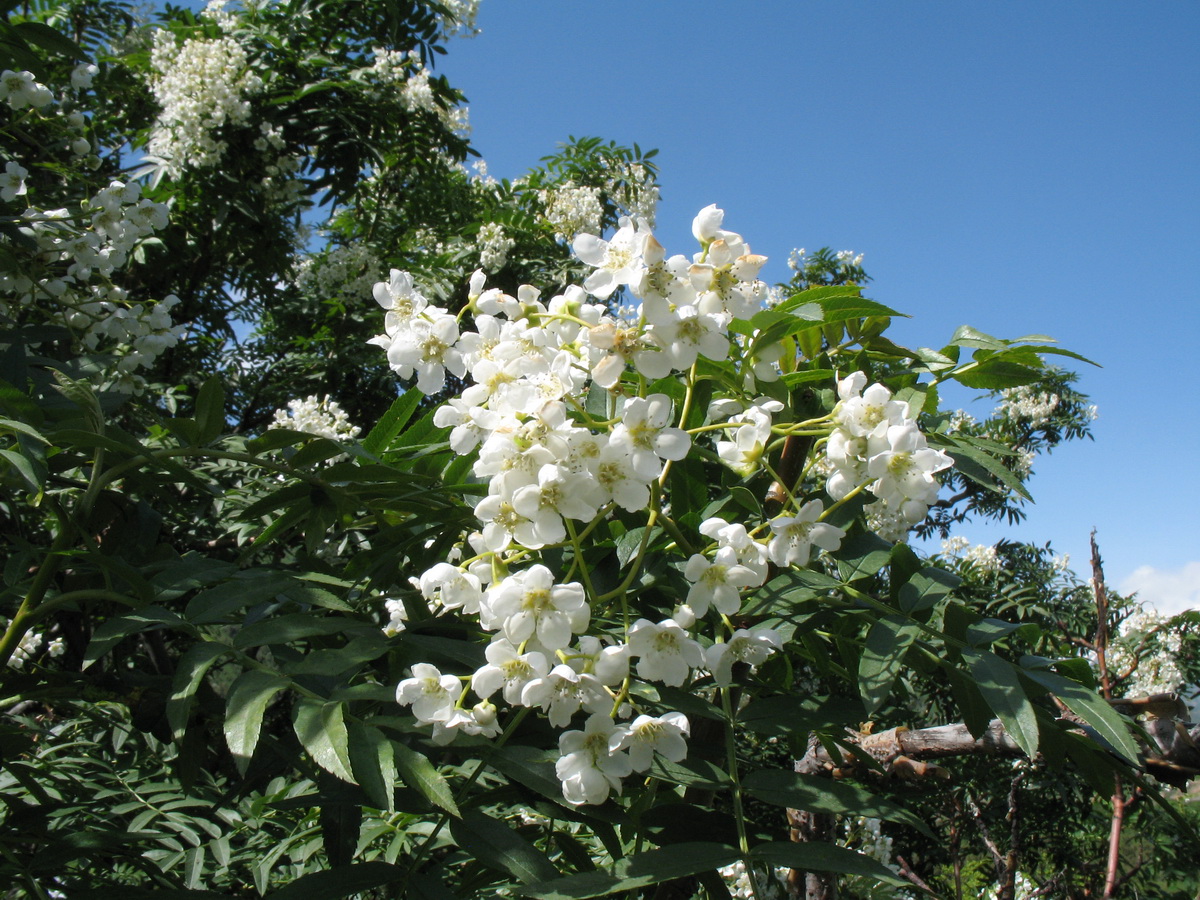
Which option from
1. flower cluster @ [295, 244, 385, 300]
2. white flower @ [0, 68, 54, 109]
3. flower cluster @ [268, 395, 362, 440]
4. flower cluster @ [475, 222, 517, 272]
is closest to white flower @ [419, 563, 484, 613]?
white flower @ [0, 68, 54, 109]

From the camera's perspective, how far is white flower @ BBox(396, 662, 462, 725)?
2.80 ft

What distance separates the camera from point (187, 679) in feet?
2.90

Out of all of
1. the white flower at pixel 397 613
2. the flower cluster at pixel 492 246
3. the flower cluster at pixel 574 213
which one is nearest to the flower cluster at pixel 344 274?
the flower cluster at pixel 492 246

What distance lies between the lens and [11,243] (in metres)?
2.25

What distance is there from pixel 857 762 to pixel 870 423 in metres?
0.93

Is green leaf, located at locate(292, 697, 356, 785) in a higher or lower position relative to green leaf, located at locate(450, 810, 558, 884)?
higher

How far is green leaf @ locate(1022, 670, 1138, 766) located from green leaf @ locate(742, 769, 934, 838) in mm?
195

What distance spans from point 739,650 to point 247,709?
52 cm

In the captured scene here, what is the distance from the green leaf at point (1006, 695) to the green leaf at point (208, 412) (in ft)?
3.57

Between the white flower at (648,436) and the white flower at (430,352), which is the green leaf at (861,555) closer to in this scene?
the white flower at (648,436)

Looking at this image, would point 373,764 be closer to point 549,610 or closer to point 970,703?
point 549,610

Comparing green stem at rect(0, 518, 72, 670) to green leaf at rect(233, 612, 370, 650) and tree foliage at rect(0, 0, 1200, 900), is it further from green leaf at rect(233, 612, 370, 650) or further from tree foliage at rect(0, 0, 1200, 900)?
green leaf at rect(233, 612, 370, 650)

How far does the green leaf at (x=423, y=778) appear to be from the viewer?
758mm

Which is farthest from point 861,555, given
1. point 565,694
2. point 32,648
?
point 32,648
